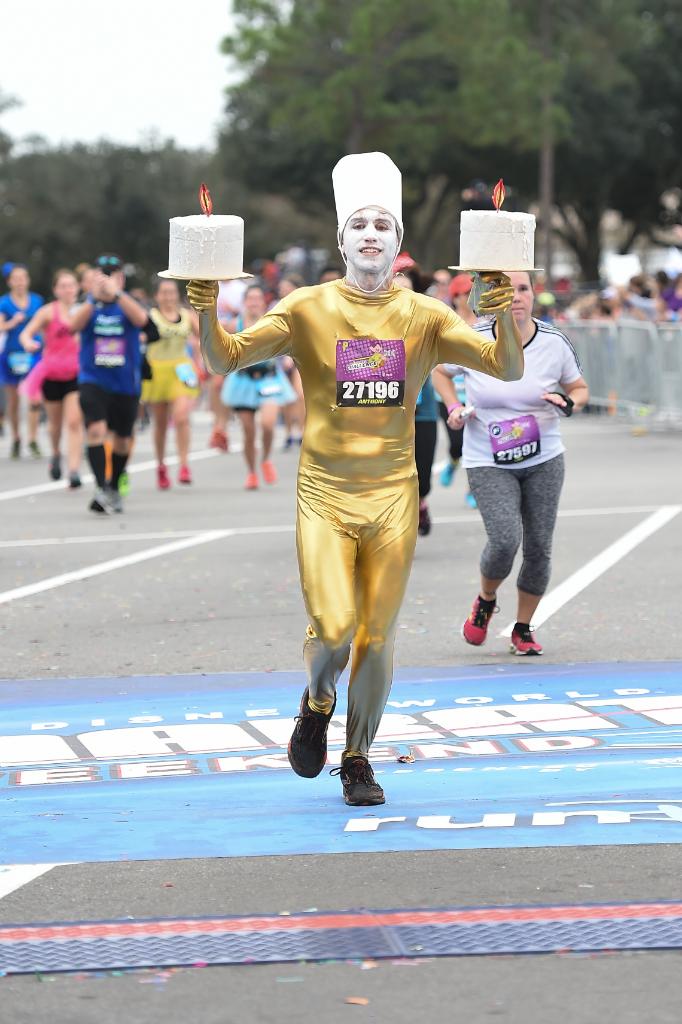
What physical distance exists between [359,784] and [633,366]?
19490mm

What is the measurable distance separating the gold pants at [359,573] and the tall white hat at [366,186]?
874 mm

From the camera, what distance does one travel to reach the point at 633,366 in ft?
83.3

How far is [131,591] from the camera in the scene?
11836 mm

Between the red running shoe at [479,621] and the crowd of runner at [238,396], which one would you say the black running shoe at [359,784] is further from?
the red running shoe at [479,621]

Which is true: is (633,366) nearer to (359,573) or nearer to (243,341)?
(359,573)

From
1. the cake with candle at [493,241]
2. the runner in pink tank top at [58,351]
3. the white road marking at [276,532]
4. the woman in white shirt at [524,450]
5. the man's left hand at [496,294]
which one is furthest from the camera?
the runner in pink tank top at [58,351]

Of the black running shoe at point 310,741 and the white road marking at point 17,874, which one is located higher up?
the black running shoe at point 310,741

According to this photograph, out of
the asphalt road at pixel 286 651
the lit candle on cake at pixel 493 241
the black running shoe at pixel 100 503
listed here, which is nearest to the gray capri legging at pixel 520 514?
the asphalt road at pixel 286 651

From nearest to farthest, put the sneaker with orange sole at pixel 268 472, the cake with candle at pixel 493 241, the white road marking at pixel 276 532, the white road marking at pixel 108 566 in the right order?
1. the cake with candle at pixel 493 241
2. the white road marking at pixel 276 532
3. the white road marking at pixel 108 566
4. the sneaker with orange sole at pixel 268 472

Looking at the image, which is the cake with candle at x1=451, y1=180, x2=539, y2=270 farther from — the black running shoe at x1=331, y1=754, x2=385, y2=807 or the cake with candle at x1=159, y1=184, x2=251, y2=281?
the black running shoe at x1=331, y1=754, x2=385, y2=807

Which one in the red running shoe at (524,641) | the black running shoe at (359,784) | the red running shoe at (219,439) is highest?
the black running shoe at (359,784)

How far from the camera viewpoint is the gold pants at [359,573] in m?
6.32

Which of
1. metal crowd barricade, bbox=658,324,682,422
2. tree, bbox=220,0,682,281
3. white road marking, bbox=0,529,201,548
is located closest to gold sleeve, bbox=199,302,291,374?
white road marking, bbox=0,529,201,548

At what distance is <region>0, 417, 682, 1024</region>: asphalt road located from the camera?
4.46 metres
